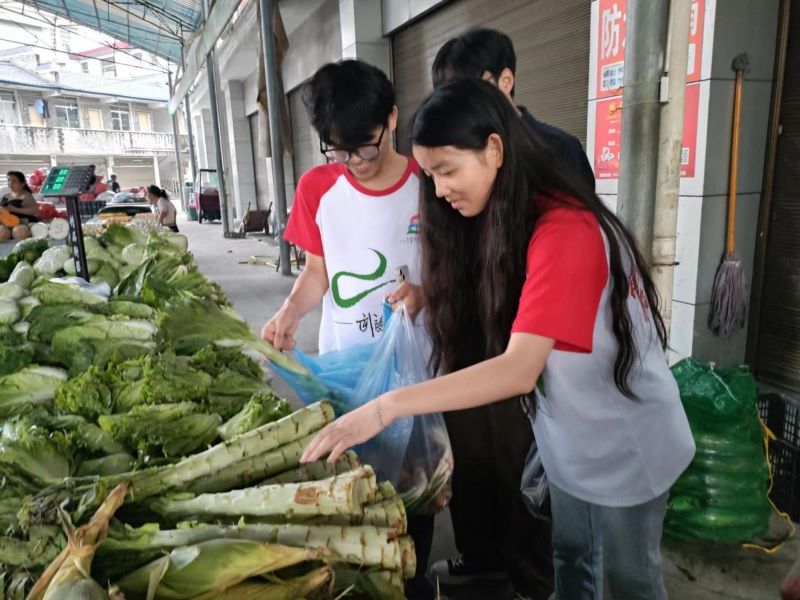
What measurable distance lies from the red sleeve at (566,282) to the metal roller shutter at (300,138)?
30.2ft

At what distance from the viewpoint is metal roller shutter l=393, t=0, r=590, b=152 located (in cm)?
373

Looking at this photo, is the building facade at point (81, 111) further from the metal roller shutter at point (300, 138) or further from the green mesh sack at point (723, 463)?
the green mesh sack at point (723, 463)

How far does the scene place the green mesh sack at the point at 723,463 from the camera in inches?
88.1

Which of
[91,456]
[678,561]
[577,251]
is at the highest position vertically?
[577,251]

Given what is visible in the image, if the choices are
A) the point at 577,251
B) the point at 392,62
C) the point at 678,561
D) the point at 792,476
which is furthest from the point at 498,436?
the point at 392,62

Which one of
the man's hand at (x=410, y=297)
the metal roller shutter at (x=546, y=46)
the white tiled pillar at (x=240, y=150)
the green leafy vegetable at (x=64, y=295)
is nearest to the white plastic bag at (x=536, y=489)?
the man's hand at (x=410, y=297)

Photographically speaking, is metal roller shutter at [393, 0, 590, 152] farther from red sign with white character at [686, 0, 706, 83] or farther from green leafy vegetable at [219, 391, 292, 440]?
green leafy vegetable at [219, 391, 292, 440]

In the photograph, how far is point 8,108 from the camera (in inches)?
1201

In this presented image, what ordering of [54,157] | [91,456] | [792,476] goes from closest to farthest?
[91,456]
[792,476]
[54,157]

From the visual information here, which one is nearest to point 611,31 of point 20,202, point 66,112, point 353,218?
point 353,218

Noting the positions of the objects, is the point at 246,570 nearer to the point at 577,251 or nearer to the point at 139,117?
the point at 577,251

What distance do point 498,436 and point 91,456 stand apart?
1.14 m

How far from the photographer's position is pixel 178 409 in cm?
123

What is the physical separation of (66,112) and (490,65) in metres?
38.8
